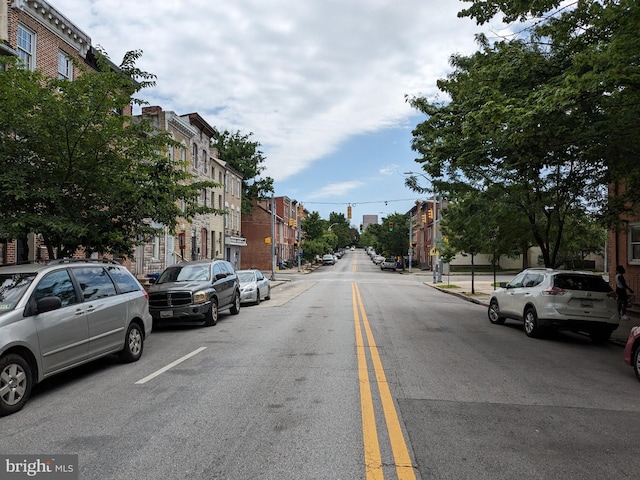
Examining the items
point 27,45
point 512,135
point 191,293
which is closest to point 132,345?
point 191,293

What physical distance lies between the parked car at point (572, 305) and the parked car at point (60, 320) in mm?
8527

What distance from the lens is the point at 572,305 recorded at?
10.7m

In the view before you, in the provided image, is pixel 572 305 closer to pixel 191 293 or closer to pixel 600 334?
pixel 600 334

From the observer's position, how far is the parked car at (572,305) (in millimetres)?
10664

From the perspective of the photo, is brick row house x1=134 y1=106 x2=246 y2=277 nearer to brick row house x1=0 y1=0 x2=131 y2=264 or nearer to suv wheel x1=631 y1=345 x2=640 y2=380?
brick row house x1=0 y1=0 x2=131 y2=264

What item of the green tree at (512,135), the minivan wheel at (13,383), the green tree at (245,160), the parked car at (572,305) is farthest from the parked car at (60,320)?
the green tree at (245,160)

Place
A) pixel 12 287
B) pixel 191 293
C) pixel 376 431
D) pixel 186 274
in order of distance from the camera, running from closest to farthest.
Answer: pixel 376 431 < pixel 12 287 < pixel 191 293 < pixel 186 274

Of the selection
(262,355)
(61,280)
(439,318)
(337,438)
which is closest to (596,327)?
(439,318)

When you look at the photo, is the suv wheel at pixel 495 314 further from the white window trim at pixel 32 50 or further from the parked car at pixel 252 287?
the white window trim at pixel 32 50

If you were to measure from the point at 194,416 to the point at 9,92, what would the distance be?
23.6ft

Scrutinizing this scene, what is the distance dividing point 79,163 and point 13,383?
230 inches

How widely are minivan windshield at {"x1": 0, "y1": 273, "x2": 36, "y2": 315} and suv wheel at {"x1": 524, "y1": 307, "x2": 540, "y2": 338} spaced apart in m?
10.1

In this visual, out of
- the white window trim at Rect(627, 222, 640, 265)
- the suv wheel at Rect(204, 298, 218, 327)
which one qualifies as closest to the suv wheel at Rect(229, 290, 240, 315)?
the suv wheel at Rect(204, 298, 218, 327)

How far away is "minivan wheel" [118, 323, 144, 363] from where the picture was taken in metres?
7.83
